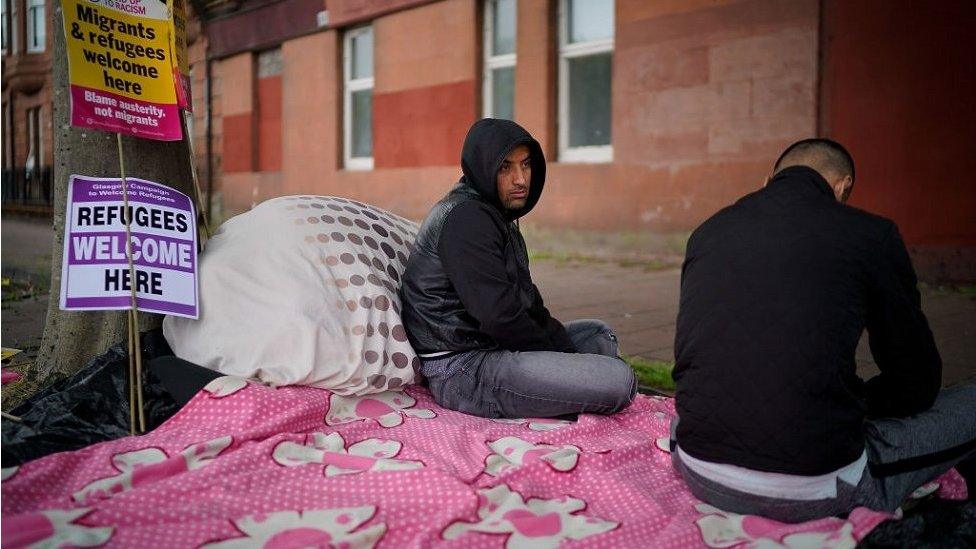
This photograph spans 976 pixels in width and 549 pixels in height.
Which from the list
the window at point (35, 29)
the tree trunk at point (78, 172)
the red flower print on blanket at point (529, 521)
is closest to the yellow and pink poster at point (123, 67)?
the tree trunk at point (78, 172)

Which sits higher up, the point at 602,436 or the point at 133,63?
the point at 133,63

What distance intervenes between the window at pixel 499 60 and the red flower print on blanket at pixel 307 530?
830 centimetres

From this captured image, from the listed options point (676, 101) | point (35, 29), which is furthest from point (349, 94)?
point (35, 29)

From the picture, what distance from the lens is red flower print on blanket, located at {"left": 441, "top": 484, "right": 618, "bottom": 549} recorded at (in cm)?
227

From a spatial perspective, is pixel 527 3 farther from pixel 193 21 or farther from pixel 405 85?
pixel 193 21

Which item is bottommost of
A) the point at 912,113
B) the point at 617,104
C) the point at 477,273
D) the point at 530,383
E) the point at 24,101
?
the point at 530,383

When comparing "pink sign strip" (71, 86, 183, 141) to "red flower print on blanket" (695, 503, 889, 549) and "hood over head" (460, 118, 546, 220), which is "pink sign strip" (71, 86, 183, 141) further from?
"red flower print on blanket" (695, 503, 889, 549)

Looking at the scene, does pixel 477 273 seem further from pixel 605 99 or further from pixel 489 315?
pixel 605 99

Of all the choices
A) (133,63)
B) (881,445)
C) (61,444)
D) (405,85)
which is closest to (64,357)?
(61,444)

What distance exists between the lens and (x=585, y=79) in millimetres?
9539

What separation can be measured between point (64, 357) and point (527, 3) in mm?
7373

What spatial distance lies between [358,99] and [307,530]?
1109 cm

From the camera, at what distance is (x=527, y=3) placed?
966 centimetres

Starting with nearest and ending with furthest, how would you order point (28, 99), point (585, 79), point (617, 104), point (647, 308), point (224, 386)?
point (224, 386), point (647, 308), point (617, 104), point (585, 79), point (28, 99)
